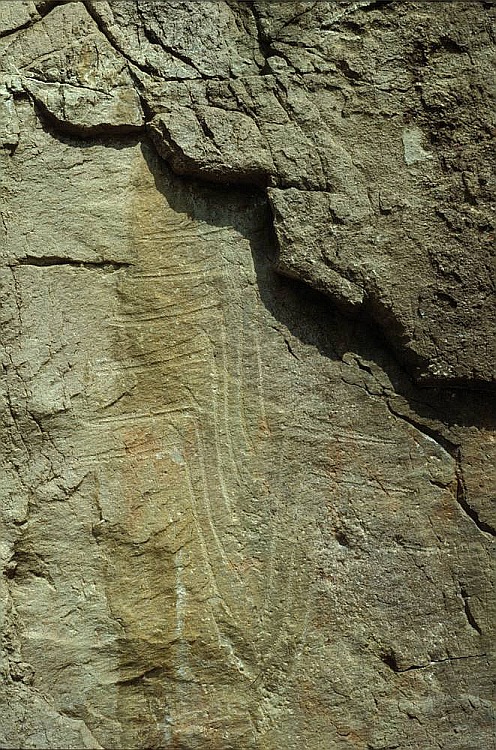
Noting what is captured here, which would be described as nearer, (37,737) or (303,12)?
(37,737)

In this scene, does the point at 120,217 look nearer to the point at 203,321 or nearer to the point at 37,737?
the point at 203,321

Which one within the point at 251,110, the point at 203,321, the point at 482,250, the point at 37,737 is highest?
the point at 251,110

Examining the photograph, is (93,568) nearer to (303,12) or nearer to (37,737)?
(37,737)

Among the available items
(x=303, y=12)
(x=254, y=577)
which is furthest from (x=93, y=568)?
(x=303, y=12)

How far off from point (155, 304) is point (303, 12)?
82 cm

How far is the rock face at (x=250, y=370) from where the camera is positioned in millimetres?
2377

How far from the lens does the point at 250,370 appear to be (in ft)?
8.05

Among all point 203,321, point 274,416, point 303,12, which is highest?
point 303,12

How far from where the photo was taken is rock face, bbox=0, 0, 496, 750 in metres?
2.38

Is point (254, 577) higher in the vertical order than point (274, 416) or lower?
lower

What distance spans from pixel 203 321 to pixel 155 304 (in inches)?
4.8

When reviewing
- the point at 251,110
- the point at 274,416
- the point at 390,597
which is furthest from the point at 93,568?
the point at 251,110

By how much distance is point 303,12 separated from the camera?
254 centimetres

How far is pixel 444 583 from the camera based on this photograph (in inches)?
97.6
